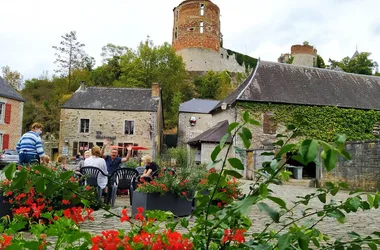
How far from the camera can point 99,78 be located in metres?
47.8

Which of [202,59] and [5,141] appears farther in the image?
[202,59]

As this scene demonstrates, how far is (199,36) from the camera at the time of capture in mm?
55844

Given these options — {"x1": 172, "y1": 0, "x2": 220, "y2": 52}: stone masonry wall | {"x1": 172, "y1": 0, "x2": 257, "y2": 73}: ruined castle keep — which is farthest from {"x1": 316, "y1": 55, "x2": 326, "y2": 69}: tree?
{"x1": 172, "y1": 0, "x2": 220, "y2": 52}: stone masonry wall

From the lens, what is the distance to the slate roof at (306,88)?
22141mm

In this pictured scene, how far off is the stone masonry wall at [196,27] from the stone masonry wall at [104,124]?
89.0 ft

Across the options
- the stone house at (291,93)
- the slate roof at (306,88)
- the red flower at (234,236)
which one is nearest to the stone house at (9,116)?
the stone house at (291,93)

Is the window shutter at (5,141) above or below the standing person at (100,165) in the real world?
above

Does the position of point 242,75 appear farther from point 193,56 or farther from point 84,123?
point 84,123

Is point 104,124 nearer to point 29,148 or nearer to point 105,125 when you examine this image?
point 105,125

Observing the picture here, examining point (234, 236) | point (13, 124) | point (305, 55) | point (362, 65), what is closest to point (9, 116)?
point (13, 124)

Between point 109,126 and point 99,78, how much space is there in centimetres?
1787

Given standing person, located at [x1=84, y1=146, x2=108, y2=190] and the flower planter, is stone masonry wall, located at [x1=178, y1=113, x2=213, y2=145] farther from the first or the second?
the flower planter

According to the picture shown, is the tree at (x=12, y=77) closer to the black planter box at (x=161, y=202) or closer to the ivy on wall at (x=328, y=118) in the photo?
the ivy on wall at (x=328, y=118)

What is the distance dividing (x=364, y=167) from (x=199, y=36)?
150ft
